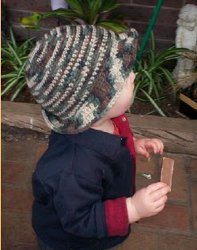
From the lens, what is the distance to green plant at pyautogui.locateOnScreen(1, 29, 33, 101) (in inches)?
152

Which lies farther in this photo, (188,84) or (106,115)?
(188,84)

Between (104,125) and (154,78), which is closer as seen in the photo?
(104,125)

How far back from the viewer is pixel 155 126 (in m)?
3.40

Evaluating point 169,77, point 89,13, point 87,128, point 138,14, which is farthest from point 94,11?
point 87,128

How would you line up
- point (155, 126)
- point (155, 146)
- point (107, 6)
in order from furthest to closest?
point (107, 6), point (155, 126), point (155, 146)

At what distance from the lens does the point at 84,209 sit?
157 cm

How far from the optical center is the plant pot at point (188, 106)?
3561mm

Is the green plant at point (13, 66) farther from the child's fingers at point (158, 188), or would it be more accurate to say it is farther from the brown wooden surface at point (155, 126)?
the child's fingers at point (158, 188)

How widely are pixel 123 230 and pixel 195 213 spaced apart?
137cm

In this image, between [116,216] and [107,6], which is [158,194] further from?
[107,6]

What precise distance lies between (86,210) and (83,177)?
0.37 ft

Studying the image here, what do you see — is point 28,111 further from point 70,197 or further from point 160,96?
point 70,197

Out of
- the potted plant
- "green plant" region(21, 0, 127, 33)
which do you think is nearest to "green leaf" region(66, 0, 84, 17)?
"green plant" region(21, 0, 127, 33)

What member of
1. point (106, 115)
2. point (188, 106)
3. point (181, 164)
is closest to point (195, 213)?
point (181, 164)
